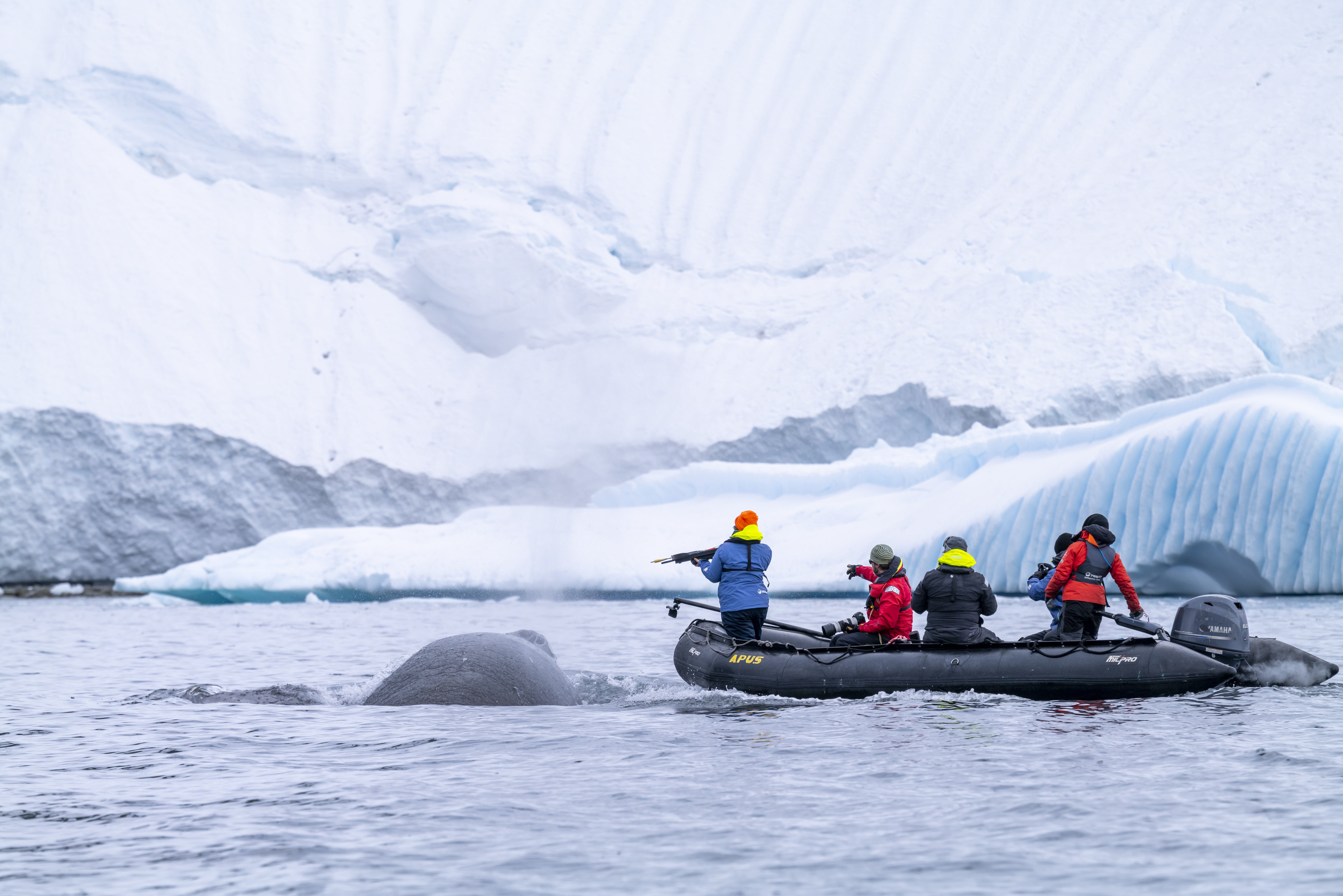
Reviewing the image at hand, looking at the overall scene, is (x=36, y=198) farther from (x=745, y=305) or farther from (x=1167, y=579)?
(x=1167, y=579)

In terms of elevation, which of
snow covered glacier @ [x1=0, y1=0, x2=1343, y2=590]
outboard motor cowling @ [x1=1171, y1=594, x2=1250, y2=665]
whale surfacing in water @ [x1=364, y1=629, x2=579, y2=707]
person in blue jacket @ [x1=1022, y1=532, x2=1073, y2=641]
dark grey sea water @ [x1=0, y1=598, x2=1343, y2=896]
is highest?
snow covered glacier @ [x1=0, y1=0, x2=1343, y2=590]

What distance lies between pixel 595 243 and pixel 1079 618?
27.7m

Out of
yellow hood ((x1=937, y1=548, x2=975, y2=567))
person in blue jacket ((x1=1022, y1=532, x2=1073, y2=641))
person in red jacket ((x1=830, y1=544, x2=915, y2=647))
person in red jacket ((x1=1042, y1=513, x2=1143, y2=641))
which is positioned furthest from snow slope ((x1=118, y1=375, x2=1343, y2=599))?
yellow hood ((x1=937, y1=548, x2=975, y2=567))

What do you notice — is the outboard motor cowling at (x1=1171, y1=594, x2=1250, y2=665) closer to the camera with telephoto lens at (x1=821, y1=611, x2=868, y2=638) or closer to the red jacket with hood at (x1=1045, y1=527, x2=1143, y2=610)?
the red jacket with hood at (x1=1045, y1=527, x2=1143, y2=610)

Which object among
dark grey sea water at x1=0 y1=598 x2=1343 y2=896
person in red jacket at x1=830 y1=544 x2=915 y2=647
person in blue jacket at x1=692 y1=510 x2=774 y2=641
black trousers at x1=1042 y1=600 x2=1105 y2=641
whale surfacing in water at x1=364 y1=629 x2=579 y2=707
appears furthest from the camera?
person in blue jacket at x1=692 y1=510 x2=774 y2=641

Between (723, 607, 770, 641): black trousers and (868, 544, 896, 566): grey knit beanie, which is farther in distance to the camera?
(723, 607, 770, 641): black trousers

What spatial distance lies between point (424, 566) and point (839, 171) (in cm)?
2091

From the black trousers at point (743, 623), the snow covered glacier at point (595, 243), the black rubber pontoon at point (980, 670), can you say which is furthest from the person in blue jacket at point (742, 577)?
the snow covered glacier at point (595, 243)

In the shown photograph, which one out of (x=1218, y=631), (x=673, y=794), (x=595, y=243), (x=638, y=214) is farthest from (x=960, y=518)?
(x=638, y=214)

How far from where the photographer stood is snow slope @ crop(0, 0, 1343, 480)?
26.1 metres

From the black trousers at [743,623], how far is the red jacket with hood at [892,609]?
83 centimetres

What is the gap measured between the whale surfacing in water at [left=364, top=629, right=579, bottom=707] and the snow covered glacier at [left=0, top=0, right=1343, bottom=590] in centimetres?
1224

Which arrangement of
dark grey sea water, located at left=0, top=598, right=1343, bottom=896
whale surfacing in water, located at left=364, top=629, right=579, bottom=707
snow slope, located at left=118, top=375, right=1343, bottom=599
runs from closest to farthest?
Result: dark grey sea water, located at left=0, top=598, right=1343, bottom=896 < whale surfacing in water, located at left=364, top=629, right=579, bottom=707 < snow slope, located at left=118, top=375, right=1343, bottom=599

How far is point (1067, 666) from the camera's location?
8.18 meters
